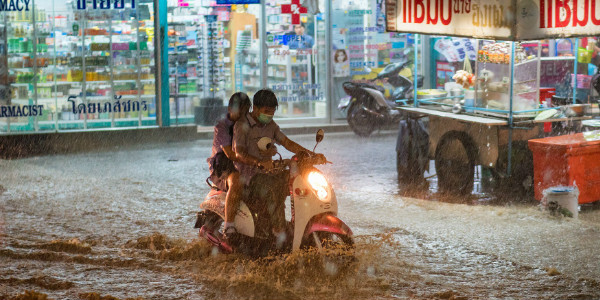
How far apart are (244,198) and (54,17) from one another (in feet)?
28.3

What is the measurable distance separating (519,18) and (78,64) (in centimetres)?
834

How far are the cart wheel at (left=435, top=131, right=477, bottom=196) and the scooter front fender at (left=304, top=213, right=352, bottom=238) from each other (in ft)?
12.7

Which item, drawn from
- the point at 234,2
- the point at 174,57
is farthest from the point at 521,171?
the point at 174,57

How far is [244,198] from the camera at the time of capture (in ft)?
21.3

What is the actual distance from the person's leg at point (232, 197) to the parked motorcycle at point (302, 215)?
0.19ft

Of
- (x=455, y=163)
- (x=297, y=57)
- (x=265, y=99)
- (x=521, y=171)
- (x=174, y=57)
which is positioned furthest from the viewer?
A: (x=297, y=57)

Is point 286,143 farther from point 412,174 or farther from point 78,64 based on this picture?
point 78,64

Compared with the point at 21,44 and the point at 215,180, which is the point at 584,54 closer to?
the point at 21,44

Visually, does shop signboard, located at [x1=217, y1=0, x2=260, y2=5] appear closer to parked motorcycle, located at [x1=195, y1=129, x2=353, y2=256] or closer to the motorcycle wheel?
the motorcycle wheel

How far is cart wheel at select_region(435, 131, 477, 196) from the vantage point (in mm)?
9578

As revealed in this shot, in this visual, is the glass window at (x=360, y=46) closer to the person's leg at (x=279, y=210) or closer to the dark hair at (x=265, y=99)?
the dark hair at (x=265, y=99)

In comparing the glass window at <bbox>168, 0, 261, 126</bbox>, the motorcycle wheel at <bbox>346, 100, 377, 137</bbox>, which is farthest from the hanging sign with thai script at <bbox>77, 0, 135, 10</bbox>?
the motorcycle wheel at <bbox>346, 100, 377, 137</bbox>

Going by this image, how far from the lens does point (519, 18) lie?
8.30 m

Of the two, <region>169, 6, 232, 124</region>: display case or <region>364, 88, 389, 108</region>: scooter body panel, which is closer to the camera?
<region>364, 88, 389, 108</region>: scooter body panel
